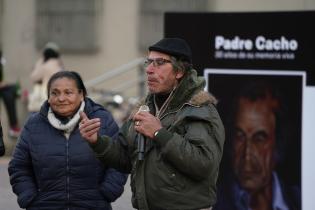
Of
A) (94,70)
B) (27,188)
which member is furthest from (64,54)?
(27,188)

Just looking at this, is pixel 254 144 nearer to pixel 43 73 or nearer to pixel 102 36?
pixel 43 73

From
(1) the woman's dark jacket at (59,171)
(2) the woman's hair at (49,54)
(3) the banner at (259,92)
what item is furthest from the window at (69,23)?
(1) the woman's dark jacket at (59,171)

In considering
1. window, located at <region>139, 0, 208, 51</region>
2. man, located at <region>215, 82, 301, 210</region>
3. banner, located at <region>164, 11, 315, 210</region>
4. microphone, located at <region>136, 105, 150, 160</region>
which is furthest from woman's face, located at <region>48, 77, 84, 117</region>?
window, located at <region>139, 0, 208, 51</region>

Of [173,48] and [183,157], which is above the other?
[173,48]

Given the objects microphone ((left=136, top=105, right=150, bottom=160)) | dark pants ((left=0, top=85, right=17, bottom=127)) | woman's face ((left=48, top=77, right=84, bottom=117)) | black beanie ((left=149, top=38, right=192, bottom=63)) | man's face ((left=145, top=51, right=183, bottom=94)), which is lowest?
dark pants ((left=0, top=85, right=17, bottom=127))

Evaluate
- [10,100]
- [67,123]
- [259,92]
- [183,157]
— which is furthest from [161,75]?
[10,100]

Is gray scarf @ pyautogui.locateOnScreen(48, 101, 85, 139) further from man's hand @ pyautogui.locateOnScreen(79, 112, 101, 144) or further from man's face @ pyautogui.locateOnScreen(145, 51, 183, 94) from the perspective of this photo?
man's face @ pyautogui.locateOnScreen(145, 51, 183, 94)

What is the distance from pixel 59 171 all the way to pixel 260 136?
1.93 metres

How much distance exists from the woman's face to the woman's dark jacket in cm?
10

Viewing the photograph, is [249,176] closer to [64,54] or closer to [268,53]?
[268,53]

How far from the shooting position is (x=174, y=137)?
383 cm

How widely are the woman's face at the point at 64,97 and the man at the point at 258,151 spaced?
177 cm

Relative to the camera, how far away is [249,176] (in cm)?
610

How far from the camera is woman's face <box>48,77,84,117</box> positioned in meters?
4.68
